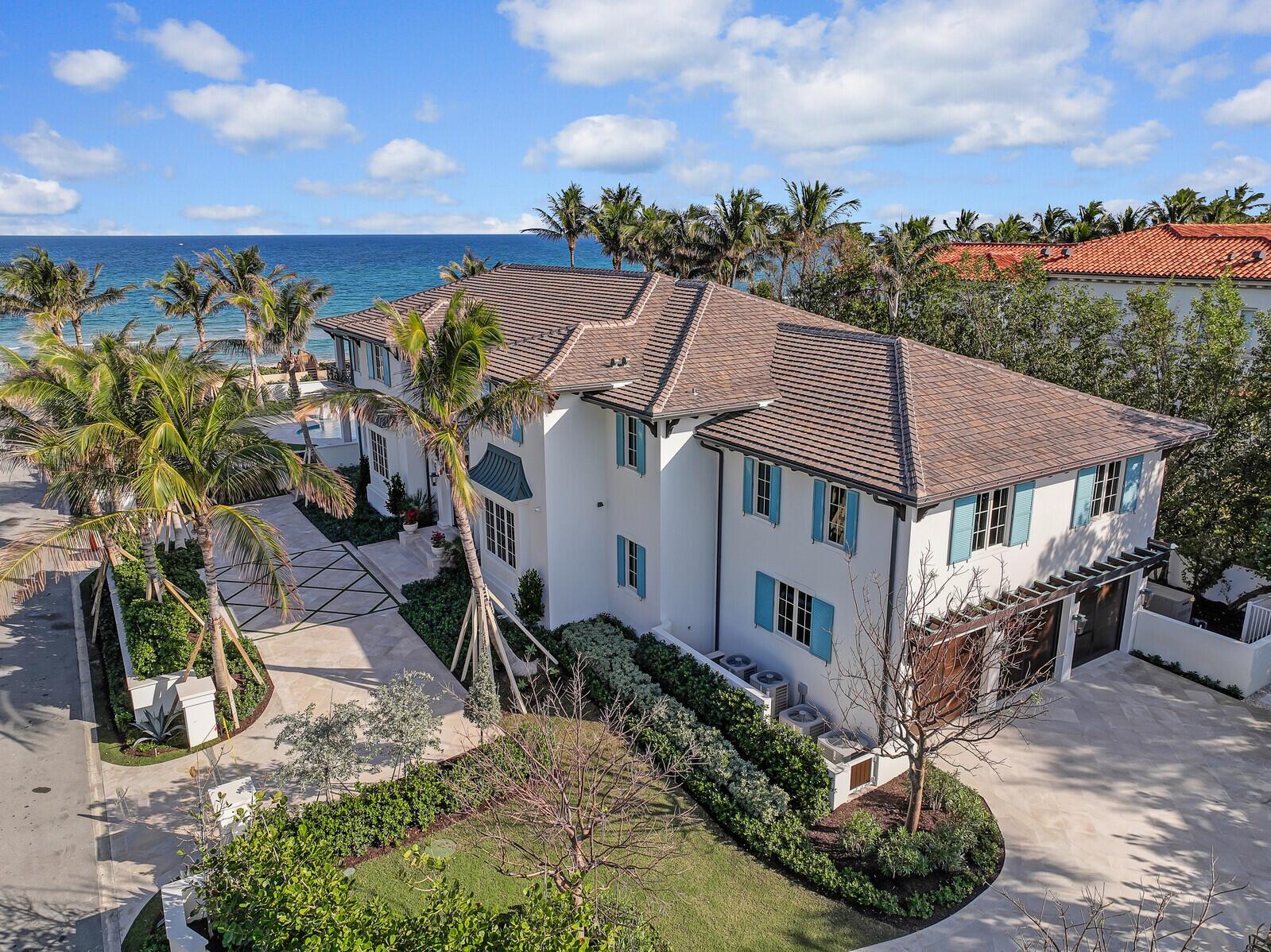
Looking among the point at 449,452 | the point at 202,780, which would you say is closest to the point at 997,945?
the point at 449,452

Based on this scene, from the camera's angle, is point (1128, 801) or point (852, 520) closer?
point (1128, 801)

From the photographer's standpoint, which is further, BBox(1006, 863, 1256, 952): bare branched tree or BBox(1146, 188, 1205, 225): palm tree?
BBox(1146, 188, 1205, 225): palm tree

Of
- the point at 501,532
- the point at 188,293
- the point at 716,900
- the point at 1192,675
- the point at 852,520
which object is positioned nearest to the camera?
the point at 716,900

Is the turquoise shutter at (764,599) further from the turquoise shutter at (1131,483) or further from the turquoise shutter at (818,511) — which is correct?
the turquoise shutter at (1131,483)

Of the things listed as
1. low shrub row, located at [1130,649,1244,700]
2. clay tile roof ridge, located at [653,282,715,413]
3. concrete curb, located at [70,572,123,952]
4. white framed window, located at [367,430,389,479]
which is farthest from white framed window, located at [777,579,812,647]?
white framed window, located at [367,430,389,479]

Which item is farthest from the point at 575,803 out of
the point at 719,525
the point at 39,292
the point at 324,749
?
the point at 39,292

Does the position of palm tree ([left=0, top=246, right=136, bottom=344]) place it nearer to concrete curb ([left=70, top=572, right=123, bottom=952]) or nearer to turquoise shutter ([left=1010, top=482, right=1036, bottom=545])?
concrete curb ([left=70, top=572, right=123, bottom=952])

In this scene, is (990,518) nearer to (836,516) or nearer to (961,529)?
(961,529)
